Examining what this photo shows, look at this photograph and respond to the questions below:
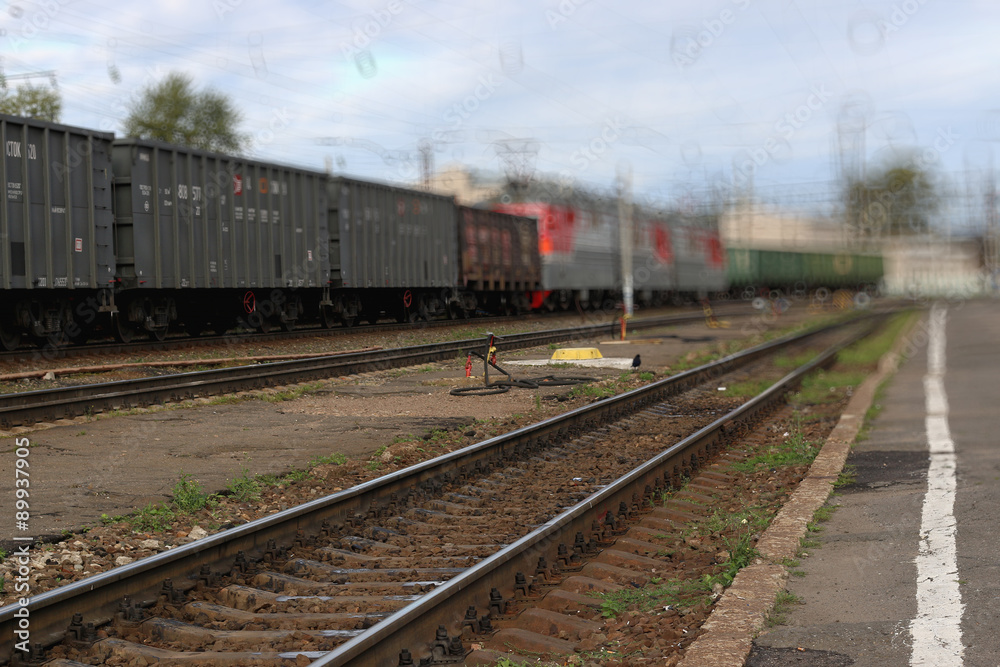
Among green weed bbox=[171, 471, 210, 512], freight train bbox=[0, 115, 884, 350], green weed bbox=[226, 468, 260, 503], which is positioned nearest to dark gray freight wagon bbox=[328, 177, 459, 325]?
freight train bbox=[0, 115, 884, 350]

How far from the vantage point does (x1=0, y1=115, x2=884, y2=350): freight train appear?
1622 cm

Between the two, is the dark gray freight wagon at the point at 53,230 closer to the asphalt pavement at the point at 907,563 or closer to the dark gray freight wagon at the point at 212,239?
the dark gray freight wagon at the point at 212,239

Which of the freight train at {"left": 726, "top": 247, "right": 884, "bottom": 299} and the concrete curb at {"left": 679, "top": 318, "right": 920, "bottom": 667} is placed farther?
the freight train at {"left": 726, "top": 247, "right": 884, "bottom": 299}

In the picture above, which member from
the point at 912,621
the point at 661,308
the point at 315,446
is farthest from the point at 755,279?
the point at 912,621

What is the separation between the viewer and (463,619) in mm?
4738

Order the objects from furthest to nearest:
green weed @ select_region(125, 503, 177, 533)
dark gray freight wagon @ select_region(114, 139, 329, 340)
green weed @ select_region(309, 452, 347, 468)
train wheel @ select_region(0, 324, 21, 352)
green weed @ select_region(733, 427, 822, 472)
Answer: dark gray freight wagon @ select_region(114, 139, 329, 340)
train wheel @ select_region(0, 324, 21, 352)
green weed @ select_region(733, 427, 822, 472)
green weed @ select_region(309, 452, 347, 468)
green weed @ select_region(125, 503, 177, 533)

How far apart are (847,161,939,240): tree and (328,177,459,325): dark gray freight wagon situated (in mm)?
68733

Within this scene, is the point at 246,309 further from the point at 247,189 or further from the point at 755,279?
the point at 755,279

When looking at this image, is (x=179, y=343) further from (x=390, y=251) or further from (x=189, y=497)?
(x=189, y=497)

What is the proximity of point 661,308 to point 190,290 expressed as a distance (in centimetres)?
3273

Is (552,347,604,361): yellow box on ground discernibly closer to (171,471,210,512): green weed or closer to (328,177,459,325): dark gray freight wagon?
(328,177,459,325): dark gray freight wagon

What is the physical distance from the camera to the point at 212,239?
65.4 feet

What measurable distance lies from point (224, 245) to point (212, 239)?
1.19 feet

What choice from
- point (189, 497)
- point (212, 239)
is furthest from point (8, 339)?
point (189, 497)
